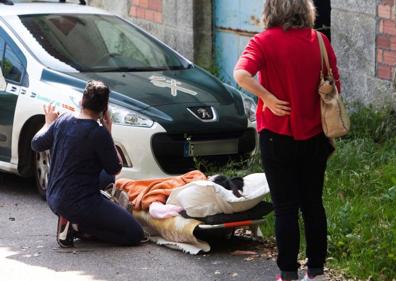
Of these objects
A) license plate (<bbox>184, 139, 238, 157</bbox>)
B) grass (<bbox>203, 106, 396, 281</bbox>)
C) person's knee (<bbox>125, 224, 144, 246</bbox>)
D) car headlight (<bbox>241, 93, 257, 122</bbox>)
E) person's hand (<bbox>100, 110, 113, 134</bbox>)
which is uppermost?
person's hand (<bbox>100, 110, 113, 134</bbox>)

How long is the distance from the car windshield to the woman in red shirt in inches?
139

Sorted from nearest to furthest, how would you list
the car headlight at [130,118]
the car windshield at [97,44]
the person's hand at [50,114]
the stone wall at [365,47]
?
the person's hand at [50,114], the car headlight at [130,118], the car windshield at [97,44], the stone wall at [365,47]

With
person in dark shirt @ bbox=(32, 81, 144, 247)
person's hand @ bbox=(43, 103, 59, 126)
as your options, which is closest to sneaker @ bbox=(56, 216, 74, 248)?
person in dark shirt @ bbox=(32, 81, 144, 247)

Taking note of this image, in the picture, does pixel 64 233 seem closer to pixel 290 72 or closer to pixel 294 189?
pixel 294 189

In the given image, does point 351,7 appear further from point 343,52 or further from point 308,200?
point 308,200

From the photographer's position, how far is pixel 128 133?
870cm

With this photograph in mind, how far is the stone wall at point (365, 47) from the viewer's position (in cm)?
1019

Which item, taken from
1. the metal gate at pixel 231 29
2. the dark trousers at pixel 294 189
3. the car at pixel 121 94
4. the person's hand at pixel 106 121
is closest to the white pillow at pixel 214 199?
the person's hand at pixel 106 121

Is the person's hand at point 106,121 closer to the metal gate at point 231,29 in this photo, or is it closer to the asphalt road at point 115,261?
the asphalt road at point 115,261

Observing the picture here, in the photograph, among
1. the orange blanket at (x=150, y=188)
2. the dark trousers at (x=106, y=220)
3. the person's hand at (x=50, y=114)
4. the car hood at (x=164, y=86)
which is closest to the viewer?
the dark trousers at (x=106, y=220)

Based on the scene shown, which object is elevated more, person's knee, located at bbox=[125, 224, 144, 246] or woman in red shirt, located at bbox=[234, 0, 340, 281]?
woman in red shirt, located at bbox=[234, 0, 340, 281]

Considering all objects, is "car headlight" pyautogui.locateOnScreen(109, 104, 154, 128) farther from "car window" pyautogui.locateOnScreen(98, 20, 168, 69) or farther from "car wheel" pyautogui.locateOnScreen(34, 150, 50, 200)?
"car window" pyautogui.locateOnScreen(98, 20, 168, 69)

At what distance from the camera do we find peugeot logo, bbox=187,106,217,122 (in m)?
8.92

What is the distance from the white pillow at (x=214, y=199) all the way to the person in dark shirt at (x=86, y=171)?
1.50 feet
